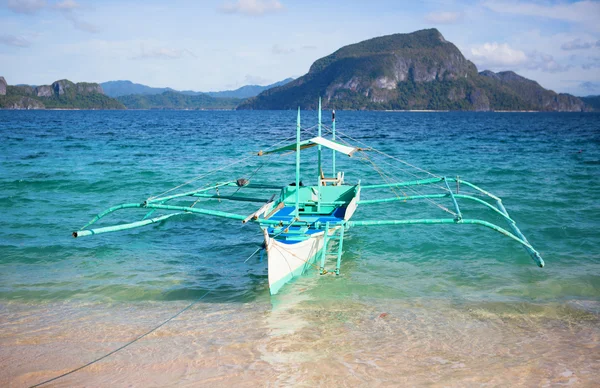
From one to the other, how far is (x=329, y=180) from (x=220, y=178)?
12.6m

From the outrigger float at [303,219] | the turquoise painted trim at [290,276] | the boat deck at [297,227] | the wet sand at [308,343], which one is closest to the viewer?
the wet sand at [308,343]

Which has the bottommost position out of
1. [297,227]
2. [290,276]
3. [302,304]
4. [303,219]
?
[302,304]

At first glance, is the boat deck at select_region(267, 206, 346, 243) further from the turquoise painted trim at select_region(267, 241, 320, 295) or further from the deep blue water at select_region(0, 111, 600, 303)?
the deep blue water at select_region(0, 111, 600, 303)

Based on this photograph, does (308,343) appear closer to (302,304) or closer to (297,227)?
(302,304)

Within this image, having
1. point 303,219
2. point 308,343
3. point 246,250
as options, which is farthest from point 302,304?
point 246,250

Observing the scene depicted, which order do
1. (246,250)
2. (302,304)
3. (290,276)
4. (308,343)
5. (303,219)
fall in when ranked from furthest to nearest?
(246,250)
(303,219)
(290,276)
(302,304)
(308,343)

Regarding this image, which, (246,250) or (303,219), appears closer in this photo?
(303,219)

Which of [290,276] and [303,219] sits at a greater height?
[303,219]

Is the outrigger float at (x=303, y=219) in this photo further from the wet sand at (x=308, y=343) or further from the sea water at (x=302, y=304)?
the wet sand at (x=308, y=343)

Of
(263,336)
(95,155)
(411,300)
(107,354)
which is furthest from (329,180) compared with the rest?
(95,155)

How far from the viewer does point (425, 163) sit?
34188mm

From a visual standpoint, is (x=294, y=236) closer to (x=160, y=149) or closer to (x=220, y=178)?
(x=220, y=178)

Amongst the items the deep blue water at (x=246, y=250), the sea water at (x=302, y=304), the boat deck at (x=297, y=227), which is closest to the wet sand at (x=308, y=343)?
the sea water at (x=302, y=304)

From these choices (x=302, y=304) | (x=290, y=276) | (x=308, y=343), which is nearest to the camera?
(x=308, y=343)
